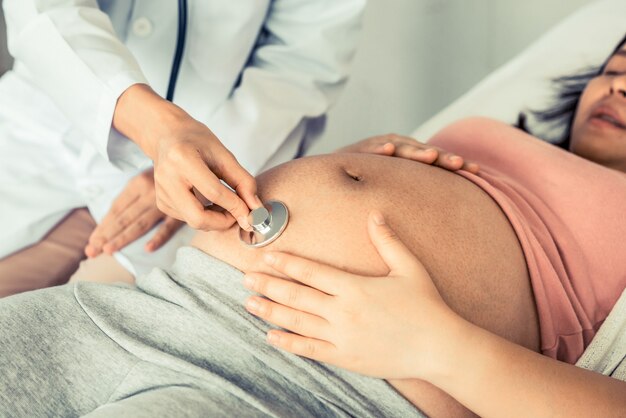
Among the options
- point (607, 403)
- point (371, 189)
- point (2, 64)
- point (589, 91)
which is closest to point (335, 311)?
point (371, 189)

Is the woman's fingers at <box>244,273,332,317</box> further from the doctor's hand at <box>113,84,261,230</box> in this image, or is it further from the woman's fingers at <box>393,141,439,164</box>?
the woman's fingers at <box>393,141,439,164</box>

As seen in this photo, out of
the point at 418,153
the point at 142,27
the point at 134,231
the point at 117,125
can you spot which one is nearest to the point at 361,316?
the point at 418,153

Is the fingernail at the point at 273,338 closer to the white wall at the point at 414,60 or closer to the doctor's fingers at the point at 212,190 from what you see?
the doctor's fingers at the point at 212,190

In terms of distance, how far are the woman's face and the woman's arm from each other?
1.70 ft

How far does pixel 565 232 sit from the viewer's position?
0.93 meters

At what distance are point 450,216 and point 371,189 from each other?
11 cm

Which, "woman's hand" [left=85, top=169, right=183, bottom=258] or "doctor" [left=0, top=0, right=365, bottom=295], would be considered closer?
"doctor" [left=0, top=0, right=365, bottom=295]

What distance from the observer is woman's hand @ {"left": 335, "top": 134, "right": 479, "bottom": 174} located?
951 mm

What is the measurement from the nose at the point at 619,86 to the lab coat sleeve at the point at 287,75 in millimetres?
478

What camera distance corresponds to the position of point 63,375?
0.69 m

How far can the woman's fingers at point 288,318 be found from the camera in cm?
69

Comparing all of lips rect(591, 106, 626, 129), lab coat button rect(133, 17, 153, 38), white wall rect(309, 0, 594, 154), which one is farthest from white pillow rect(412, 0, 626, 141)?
lab coat button rect(133, 17, 153, 38)

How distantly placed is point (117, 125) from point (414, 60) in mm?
1245

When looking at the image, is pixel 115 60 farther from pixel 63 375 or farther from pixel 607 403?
pixel 607 403
